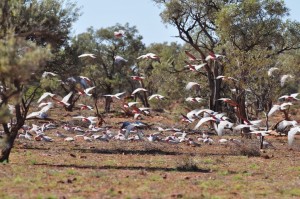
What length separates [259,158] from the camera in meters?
22.9

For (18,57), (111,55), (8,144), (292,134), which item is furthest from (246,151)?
(111,55)

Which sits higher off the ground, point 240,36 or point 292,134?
point 240,36

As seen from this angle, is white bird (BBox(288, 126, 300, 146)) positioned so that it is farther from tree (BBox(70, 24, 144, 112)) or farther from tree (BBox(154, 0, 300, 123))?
tree (BBox(70, 24, 144, 112))

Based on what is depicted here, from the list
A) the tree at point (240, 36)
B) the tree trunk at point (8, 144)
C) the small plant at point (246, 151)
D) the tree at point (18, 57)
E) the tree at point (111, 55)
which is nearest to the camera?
the tree at point (18, 57)

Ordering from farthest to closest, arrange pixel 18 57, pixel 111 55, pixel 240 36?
pixel 111 55 → pixel 240 36 → pixel 18 57

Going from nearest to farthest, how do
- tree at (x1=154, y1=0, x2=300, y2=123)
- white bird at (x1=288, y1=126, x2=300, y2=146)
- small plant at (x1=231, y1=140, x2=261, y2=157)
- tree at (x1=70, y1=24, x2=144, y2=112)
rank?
white bird at (x1=288, y1=126, x2=300, y2=146)
small plant at (x1=231, y1=140, x2=261, y2=157)
tree at (x1=154, y1=0, x2=300, y2=123)
tree at (x1=70, y1=24, x2=144, y2=112)

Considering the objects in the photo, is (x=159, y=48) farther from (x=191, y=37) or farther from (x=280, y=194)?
(x=280, y=194)

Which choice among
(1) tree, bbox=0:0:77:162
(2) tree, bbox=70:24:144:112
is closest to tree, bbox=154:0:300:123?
(1) tree, bbox=0:0:77:162

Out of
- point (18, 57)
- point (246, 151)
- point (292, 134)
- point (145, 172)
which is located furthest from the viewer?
point (246, 151)

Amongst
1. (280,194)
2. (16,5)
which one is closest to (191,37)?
(16,5)

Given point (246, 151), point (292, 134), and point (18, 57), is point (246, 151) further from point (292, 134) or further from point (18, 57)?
point (18, 57)

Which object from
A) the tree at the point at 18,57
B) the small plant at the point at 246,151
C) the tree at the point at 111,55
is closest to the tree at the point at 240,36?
the small plant at the point at 246,151

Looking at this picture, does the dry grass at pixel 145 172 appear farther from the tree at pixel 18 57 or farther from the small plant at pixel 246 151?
the tree at pixel 18 57

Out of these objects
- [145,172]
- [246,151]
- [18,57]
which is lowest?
[145,172]
